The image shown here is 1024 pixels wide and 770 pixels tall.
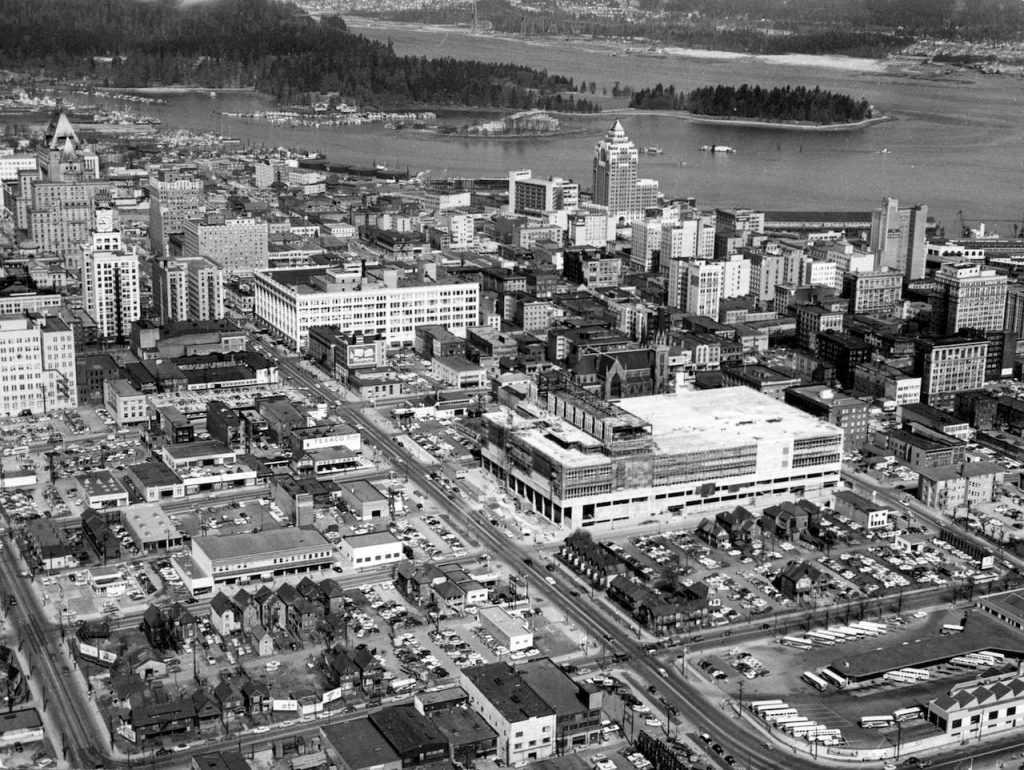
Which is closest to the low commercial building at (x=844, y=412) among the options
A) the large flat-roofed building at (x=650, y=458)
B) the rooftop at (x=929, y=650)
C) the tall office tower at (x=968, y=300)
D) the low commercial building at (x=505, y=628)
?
the large flat-roofed building at (x=650, y=458)

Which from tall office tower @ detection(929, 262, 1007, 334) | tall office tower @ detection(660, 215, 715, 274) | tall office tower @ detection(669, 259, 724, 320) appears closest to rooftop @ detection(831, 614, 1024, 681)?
tall office tower @ detection(929, 262, 1007, 334)

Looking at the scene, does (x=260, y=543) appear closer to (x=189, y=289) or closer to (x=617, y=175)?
(x=189, y=289)

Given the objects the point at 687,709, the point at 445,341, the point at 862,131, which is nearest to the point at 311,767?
the point at 687,709

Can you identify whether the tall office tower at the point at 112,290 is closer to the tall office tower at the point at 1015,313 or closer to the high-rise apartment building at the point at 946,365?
the high-rise apartment building at the point at 946,365

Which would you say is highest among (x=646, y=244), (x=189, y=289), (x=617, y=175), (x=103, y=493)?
(x=617, y=175)

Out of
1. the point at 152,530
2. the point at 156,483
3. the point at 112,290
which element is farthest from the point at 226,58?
the point at 152,530

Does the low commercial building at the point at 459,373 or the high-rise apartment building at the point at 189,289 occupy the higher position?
the high-rise apartment building at the point at 189,289
